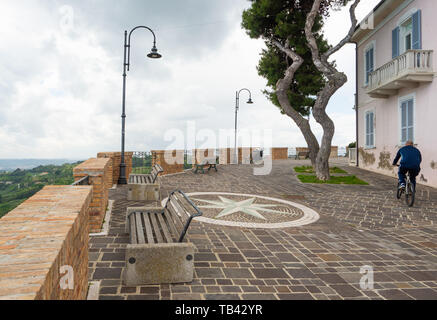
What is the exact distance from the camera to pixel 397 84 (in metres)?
15.0

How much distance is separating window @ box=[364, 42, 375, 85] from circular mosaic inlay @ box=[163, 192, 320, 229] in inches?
503

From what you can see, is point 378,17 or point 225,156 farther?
point 225,156

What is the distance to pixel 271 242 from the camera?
5723 millimetres

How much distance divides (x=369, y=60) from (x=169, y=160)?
521 inches

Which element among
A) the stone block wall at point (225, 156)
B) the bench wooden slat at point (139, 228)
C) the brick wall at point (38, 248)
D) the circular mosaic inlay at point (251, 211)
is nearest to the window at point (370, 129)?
the circular mosaic inlay at point (251, 211)

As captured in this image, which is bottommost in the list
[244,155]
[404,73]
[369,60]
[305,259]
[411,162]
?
[305,259]

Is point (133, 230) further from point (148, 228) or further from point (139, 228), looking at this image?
point (148, 228)

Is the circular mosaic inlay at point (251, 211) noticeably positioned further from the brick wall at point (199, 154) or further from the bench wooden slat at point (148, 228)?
the brick wall at point (199, 154)

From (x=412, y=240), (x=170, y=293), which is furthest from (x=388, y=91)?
(x=170, y=293)

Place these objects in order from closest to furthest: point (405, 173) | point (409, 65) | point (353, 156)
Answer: point (405, 173), point (409, 65), point (353, 156)

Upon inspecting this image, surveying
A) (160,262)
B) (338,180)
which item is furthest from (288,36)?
(160,262)

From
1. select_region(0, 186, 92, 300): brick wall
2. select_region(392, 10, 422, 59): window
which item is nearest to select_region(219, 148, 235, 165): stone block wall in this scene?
select_region(392, 10, 422, 59): window
